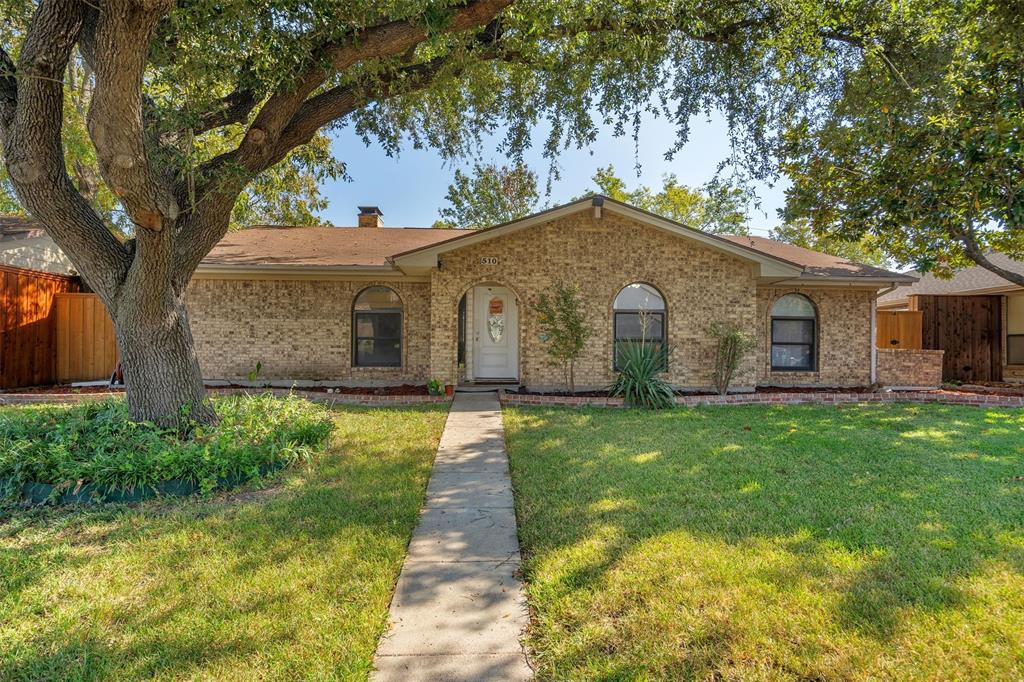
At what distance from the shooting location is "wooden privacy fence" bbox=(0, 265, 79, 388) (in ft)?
33.2

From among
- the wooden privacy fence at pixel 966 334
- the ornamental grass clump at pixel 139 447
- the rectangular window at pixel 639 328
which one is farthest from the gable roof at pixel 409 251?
the wooden privacy fence at pixel 966 334

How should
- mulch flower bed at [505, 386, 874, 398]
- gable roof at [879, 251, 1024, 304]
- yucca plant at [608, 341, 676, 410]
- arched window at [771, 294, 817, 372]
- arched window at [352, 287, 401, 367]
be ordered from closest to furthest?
yucca plant at [608, 341, 676, 410]
mulch flower bed at [505, 386, 874, 398]
arched window at [352, 287, 401, 367]
arched window at [771, 294, 817, 372]
gable roof at [879, 251, 1024, 304]

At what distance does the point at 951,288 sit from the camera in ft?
53.4

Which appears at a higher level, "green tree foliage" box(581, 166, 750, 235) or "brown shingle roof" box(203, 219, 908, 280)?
"green tree foliage" box(581, 166, 750, 235)

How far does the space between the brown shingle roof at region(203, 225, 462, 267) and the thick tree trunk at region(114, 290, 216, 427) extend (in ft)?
18.0

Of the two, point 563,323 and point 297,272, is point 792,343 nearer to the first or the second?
point 563,323

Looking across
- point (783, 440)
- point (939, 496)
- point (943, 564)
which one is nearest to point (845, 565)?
point (943, 564)

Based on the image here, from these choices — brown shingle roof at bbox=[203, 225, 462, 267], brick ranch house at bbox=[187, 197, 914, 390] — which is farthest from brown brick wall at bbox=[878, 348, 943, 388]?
brown shingle roof at bbox=[203, 225, 462, 267]

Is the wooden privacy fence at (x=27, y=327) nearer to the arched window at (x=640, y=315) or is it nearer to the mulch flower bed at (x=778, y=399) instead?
the mulch flower bed at (x=778, y=399)

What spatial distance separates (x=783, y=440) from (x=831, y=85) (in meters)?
Answer: 7.38

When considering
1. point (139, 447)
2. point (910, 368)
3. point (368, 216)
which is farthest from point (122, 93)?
point (910, 368)

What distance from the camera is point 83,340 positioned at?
37.9 ft

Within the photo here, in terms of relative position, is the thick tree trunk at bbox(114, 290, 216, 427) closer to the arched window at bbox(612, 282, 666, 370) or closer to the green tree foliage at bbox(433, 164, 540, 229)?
the arched window at bbox(612, 282, 666, 370)

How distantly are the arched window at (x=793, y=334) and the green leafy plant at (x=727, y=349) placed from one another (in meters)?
1.91
